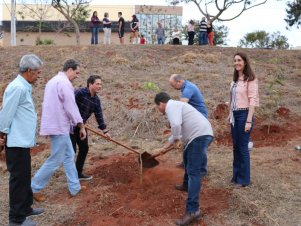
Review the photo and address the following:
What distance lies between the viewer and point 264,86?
1157 centimetres

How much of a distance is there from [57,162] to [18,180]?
0.69 m

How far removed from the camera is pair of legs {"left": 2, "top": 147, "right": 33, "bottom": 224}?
4301mm

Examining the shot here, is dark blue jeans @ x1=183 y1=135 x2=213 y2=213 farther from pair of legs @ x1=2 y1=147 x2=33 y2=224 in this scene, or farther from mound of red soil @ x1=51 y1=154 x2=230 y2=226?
pair of legs @ x1=2 y1=147 x2=33 y2=224

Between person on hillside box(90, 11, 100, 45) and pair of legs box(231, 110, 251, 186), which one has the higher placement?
person on hillside box(90, 11, 100, 45)

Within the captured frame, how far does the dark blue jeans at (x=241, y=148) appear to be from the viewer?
17.2 ft

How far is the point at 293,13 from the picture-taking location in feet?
76.3

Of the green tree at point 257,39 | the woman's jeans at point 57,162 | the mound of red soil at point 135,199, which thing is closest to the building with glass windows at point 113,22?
the green tree at point 257,39

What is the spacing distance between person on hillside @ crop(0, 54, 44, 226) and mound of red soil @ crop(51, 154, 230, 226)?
64 cm

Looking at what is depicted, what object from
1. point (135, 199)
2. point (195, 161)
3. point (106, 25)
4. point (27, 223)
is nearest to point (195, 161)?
point (195, 161)

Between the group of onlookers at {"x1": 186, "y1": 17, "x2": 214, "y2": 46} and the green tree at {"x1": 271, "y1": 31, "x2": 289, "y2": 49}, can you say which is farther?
the green tree at {"x1": 271, "y1": 31, "x2": 289, "y2": 49}

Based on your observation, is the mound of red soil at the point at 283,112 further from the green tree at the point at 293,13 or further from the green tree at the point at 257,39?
the green tree at the point at 257,39

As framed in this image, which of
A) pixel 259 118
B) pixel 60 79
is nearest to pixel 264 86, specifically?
pixel 259 118

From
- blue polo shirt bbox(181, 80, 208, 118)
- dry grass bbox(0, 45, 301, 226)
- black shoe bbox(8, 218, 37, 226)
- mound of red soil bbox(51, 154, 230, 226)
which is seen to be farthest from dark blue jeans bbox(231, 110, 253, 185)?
black shoe bbox(8, 218, 37, 226)

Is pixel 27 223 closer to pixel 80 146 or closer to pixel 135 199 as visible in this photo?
pixel 135 199
